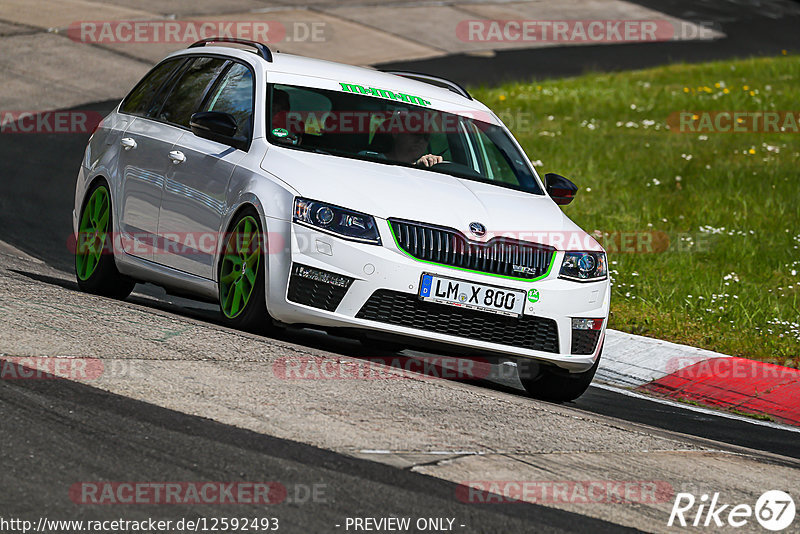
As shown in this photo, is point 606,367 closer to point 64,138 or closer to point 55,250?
point 55,250

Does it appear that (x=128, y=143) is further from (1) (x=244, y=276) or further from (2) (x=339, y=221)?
(2) (x=339, y=221)

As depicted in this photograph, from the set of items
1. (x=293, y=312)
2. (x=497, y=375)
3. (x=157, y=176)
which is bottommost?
(x=497, y=375)

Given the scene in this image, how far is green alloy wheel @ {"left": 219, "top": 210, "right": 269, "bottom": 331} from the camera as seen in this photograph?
24.1 ft

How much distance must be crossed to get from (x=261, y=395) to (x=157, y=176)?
2.83 meters

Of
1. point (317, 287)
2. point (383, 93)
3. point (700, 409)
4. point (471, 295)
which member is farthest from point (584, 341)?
point (383, 93)

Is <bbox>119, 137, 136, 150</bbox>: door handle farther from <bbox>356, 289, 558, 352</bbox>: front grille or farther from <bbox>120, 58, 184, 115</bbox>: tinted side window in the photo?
<bbox>356, 289, 558, 352</bbox>: front grille

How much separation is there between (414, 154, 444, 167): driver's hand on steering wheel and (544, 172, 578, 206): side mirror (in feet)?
2.36

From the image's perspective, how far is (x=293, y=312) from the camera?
721cm

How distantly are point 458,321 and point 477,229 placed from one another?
519mm

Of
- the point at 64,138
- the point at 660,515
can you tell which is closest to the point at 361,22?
the point at 64,138

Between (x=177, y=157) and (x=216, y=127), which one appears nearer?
(x=216, y=127)

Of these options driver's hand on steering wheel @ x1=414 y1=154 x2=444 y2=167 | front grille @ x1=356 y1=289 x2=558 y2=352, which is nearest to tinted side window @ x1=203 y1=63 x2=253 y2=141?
driver's hand on steering wheel @ x1=414 y1=154 x2=444 y2=167

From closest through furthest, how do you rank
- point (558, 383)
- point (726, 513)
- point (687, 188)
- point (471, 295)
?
point (726, 513) < point (471, 295) < point (558, 383) < point (687, 188)

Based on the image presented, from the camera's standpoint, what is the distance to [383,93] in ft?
28.2
